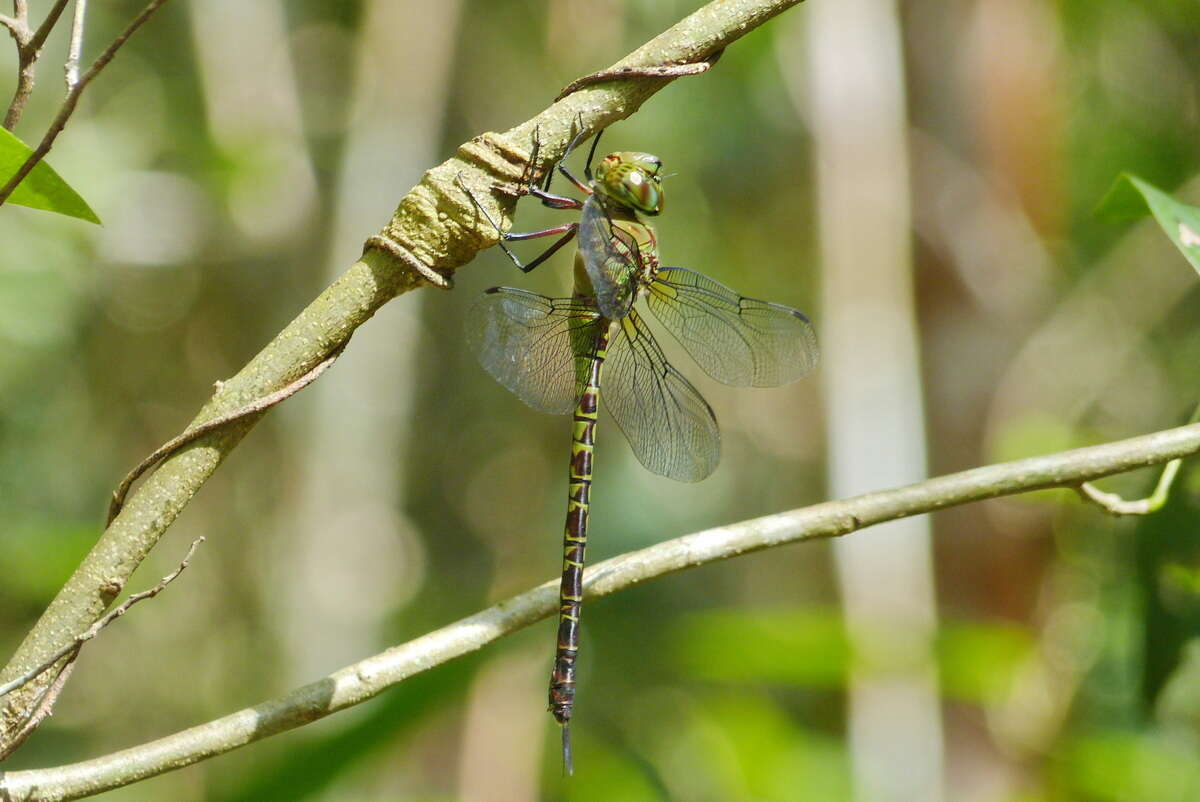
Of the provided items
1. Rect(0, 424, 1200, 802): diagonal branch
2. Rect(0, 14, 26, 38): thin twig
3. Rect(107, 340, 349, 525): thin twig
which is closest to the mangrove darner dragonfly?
Rect(0, 424, 1200, 802): diagonal branch

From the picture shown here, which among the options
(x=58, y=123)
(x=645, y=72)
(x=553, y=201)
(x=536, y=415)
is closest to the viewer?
(x=58, y=123)

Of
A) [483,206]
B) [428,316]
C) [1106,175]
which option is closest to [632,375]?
[483,206]

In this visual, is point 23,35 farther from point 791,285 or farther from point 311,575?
point 791,285

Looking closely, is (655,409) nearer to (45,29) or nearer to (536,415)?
(45,29)

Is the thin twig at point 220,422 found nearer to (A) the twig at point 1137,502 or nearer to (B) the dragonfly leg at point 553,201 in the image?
(B) the dragonfly leg at point 553,201

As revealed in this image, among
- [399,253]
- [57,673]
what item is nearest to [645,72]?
[399,253]

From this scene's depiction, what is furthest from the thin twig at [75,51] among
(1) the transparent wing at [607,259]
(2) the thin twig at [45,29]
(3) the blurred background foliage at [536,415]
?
(3) the blurred background foliage at [536,415]
